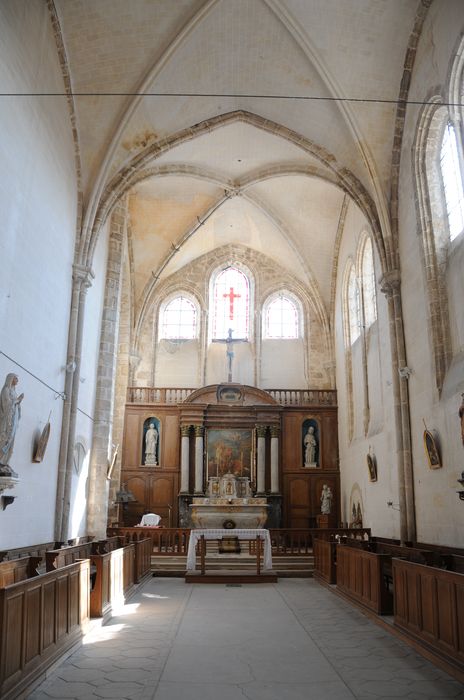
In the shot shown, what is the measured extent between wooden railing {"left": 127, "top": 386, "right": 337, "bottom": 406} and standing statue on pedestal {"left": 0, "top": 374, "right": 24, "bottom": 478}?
12094 millimetres

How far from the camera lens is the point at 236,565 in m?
14.3

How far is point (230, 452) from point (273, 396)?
8.33 feet

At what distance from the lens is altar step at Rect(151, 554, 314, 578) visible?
1396 cm

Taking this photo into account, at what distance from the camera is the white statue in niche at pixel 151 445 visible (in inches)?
813

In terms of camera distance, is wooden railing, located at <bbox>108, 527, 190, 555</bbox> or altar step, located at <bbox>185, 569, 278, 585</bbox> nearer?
altar step, located at <bbox>185, 569, 278, 585</bbox>

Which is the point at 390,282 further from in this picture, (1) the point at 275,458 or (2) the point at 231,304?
(2) the point at 231,304

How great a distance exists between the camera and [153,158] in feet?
51.5

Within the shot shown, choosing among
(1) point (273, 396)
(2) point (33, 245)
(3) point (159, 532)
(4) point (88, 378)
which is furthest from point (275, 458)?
(2) point (33, 245)

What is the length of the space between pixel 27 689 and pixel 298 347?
60.8ft

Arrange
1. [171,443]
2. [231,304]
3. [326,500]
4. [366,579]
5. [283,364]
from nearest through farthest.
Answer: [366,579] → [326,500] → [171,443] → [283,364] → [231,304]

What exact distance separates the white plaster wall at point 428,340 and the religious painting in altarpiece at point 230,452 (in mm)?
8659

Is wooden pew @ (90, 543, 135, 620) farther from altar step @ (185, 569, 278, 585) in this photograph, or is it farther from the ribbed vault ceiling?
the ribbed vault ceiling

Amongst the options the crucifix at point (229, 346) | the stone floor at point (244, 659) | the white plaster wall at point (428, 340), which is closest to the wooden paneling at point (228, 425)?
the crucifix at point (229, 346)

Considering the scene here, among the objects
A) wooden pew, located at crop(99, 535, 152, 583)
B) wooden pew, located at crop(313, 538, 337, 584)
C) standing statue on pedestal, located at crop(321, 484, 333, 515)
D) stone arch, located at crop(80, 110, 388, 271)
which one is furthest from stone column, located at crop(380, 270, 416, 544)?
standing statue on pedestal, located at crop(321, 484, 333, 515)
